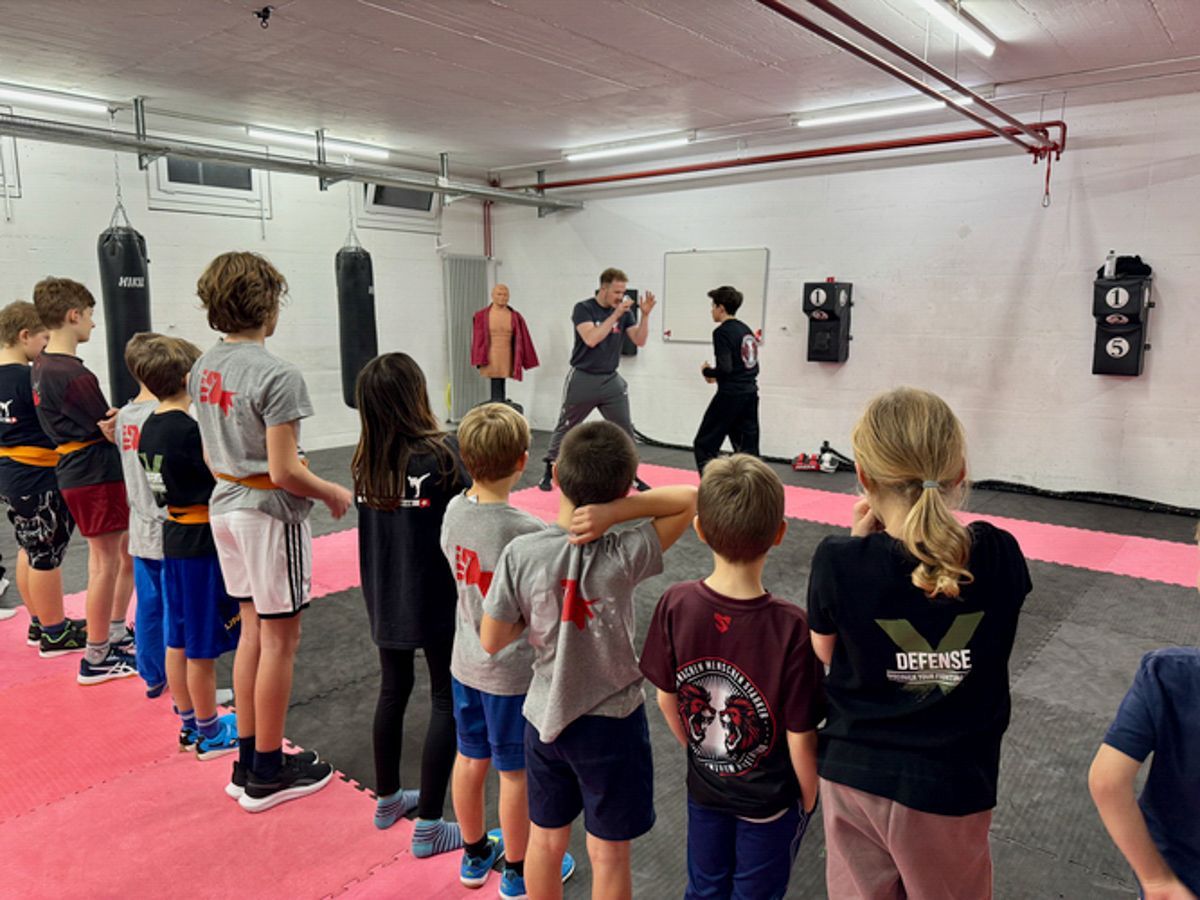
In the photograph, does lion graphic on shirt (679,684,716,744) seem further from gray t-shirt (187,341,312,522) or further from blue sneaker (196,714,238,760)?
blue sneaker (196,714,238,760)

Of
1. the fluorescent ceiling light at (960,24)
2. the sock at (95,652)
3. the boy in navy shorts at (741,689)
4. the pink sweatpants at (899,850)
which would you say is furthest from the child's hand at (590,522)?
the fluorescent ceiling light at (960,24)

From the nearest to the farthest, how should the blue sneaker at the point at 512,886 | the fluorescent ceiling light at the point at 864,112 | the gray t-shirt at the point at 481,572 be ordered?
the gray t-shirt at the point at 481,572, the blue sneaker at the point at 512,886, the fluorescent ceiling light at the point at 864,112

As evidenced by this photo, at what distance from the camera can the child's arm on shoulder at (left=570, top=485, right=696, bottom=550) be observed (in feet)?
4.99

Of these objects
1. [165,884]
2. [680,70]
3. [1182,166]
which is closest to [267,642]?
[165,884]

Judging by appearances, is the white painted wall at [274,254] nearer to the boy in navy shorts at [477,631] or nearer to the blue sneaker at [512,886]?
the boy in navy shorts at [477,631]

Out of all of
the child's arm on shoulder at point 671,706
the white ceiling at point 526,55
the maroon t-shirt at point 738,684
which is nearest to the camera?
the maroon t-shirt at point 738,684

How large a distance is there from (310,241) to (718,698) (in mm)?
7828

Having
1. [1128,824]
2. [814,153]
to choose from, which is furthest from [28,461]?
[814,153]

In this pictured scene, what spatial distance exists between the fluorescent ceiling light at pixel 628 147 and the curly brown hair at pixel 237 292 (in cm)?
613

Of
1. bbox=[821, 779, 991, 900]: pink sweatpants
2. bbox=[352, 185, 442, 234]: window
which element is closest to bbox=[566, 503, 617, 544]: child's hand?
bbox=[821, 779, 991, 900]: pink sweatpants

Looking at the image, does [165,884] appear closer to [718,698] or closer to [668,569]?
[718,698]

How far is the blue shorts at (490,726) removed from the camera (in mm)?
1809

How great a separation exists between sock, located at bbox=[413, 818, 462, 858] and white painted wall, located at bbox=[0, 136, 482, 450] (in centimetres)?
620

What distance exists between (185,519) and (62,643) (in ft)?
5.14
